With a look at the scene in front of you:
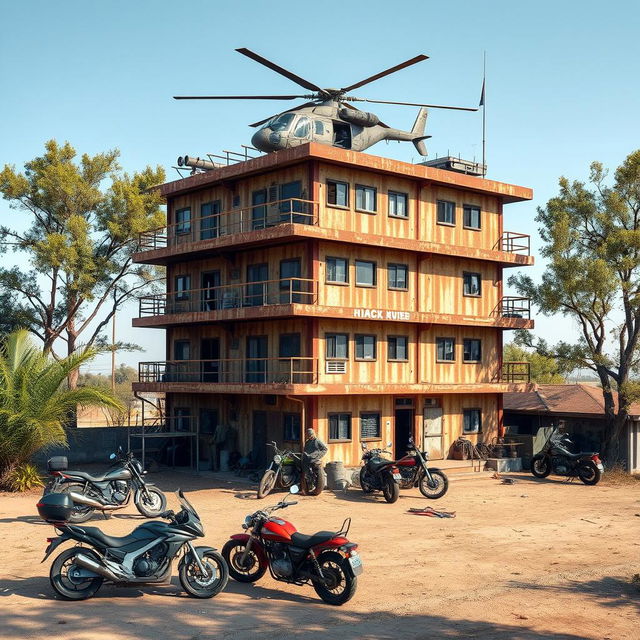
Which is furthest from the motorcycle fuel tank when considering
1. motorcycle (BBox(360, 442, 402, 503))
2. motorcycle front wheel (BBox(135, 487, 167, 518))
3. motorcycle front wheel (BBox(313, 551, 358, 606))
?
motorcycle (BBox(360, 442, 402, 503))

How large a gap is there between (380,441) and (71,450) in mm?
13640

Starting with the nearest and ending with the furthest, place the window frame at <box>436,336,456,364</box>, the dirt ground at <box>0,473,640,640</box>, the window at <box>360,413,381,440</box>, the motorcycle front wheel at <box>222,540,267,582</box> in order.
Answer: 1. the dirt ground at <box>0,473,640,640</box>
2. the motorcycle front wheel at <box>222,540,267,582</box>
3. the window at <box>360,413,381,440</box>
4. the window frame at <box>436,336,456,364</box>

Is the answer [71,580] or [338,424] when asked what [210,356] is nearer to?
[338,424]

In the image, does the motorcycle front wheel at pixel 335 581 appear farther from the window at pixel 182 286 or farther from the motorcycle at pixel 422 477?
the window at pixel 182 286

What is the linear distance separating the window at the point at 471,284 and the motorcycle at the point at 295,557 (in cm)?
2193

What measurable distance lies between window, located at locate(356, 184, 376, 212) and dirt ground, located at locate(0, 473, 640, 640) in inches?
461

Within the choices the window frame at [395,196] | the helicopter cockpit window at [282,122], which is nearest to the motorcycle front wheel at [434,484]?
the window frame at [395,196]

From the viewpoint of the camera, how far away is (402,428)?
1315 inches

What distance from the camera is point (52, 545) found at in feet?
45.3

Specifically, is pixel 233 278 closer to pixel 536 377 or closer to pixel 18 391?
pixel 18 391

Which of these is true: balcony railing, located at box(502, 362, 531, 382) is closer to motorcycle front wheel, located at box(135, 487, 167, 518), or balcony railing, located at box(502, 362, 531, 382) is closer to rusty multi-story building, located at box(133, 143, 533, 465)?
rusty multi-story building, located at box(133, 143, 533, 465)

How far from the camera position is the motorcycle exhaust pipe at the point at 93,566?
13359 mm

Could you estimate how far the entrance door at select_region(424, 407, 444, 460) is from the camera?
3375cm

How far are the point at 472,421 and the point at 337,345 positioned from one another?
27.2 feet
